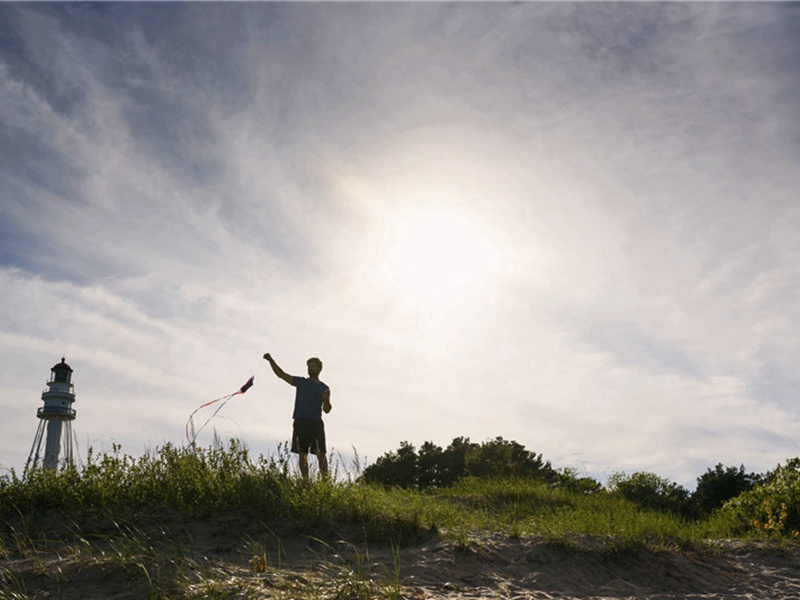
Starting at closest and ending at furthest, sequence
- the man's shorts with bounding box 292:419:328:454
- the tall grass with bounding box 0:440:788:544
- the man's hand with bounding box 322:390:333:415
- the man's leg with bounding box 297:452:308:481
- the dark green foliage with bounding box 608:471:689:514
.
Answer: the tall grass with bounding box 0:440:788:544 → the man's leg with bounding box 297:452:308:481 → the man's shorts with bounding box 292:419:328:454 → the man's hand with bounding box 322:390:333:415 → the dark green foliage with bounding box 608:471:689:514

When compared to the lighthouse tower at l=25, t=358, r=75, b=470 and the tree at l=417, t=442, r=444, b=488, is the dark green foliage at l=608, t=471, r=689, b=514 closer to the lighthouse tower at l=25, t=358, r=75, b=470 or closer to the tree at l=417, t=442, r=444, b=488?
the tree at l=417, t=442, r=444, b=488

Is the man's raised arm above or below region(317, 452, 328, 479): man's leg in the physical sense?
above

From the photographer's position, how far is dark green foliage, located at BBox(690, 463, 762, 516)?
1795cm

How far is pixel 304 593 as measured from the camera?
4.83m

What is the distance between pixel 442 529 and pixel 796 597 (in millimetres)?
3859

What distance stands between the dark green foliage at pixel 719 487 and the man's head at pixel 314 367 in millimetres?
12904

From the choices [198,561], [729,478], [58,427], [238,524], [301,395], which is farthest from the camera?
[58,427]

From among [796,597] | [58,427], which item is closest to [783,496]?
[796,597]

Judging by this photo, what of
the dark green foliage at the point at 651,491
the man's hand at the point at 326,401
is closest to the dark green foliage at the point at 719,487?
the dark green foliage at the point at 651,491

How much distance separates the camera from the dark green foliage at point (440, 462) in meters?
19.7

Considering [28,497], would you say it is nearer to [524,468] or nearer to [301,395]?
[301,395]

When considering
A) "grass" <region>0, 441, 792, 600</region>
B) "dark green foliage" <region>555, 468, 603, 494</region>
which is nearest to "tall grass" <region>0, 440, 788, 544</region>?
"grass" <region>0, 441, 792, 600</region>

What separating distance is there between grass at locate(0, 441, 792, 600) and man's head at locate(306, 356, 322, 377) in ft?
6.27

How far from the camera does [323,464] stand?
9242 mm
